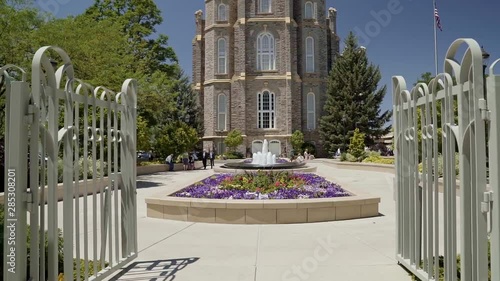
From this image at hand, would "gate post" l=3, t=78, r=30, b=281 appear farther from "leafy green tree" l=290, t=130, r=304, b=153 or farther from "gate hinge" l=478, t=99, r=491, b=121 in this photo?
"leafy green tree" l=290, t=130, r=304, b=153

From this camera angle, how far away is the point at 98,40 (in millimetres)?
18203

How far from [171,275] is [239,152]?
37.1m

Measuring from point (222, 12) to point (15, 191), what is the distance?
1731 inches

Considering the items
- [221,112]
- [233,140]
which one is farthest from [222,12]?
[233,140]

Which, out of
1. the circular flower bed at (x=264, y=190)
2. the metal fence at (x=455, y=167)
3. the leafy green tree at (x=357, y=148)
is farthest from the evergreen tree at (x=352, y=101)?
the metal fence at (x=455, y=167)

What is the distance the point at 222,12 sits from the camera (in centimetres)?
4416

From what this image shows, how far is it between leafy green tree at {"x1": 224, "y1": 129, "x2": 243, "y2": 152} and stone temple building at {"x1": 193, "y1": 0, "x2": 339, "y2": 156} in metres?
1.04

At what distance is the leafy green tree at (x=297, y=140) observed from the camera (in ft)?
136

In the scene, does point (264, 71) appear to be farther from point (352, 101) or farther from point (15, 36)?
point (15, 36)

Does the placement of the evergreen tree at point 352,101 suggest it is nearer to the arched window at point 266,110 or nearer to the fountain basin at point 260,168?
the arched window at point 266,110

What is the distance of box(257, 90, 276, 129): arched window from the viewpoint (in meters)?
43.2

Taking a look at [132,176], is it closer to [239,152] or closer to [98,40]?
[98,40]

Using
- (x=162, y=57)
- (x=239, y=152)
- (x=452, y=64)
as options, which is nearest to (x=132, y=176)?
(x=452, y=64)

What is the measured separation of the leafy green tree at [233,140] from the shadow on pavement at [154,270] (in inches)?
1392
